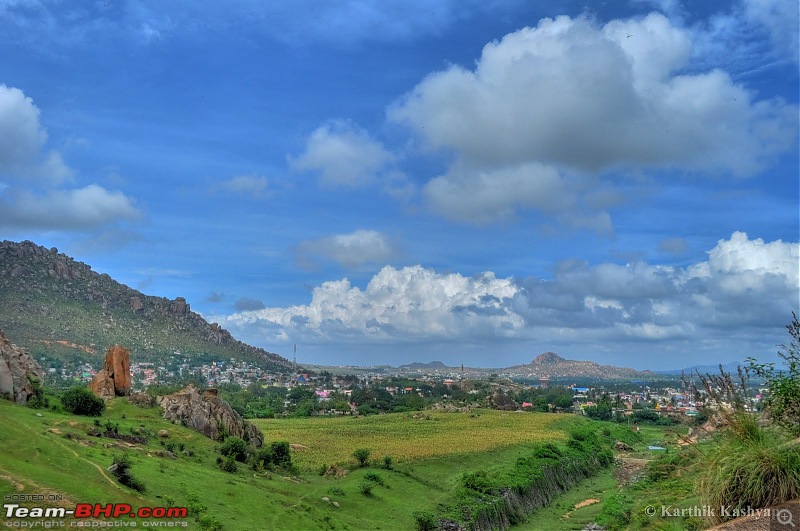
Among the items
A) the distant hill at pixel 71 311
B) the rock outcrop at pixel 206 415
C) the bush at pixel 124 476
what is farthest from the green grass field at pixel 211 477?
the distant hill at pixel 71 311

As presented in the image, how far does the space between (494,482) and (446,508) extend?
6.88 m

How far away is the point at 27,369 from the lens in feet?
139

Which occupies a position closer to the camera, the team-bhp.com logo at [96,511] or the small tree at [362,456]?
the team-bhp.com logo at [96,511]

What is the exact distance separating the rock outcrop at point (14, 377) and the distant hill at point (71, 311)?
335ft

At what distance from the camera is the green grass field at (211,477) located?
21.9 m

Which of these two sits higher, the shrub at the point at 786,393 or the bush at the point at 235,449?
the shrub at the point at 786,393

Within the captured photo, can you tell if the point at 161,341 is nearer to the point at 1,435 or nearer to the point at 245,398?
the point at 245,398

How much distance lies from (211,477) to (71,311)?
491 feet

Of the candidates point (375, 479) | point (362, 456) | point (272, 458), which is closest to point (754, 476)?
point (375, 479)

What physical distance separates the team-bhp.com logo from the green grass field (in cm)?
41

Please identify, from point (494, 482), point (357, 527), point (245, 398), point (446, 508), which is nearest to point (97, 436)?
point (357, 527)

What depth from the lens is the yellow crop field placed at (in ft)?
193

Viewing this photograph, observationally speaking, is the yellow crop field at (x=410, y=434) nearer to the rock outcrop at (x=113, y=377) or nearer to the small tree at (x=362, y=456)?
the small tree at (x=362, y=456)

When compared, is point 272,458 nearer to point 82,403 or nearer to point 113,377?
point 82,403
